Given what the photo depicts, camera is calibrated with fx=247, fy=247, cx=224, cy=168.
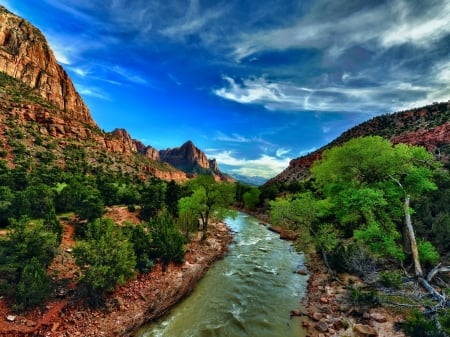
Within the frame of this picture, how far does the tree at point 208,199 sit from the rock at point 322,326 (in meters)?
21.5

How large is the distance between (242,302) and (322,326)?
Result: 667 cm

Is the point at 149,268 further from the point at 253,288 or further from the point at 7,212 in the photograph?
the point at 7,212

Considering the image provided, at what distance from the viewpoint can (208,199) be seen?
3766 centimetres

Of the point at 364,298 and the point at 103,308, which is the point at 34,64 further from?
the point at 364,298

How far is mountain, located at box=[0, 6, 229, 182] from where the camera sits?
70.1m

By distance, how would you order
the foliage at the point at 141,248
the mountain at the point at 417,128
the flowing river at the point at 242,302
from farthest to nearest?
1. the mountain at the point at 417,128
2. the foliage at the point at 141,248
3. the flowing river at the point at 242,302

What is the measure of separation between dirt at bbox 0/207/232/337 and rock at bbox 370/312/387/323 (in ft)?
47.2

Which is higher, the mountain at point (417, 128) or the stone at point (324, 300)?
the mountain at point (417, 128)

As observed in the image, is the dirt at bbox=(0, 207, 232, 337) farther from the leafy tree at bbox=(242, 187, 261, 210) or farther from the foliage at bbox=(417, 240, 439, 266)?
the leafy tree at bbox=(242, 187, 261, 210)

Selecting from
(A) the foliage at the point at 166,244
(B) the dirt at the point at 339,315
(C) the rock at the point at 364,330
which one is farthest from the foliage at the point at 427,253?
(A) the foliage at the point at 166,244

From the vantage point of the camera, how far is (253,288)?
23.4 m

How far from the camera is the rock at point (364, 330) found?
14737 millimetres

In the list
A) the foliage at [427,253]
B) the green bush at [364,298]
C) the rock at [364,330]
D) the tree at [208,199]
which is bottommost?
the rock at [364,330]

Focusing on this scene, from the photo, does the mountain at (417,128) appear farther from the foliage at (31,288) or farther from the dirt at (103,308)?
the foliage at (31,288)
